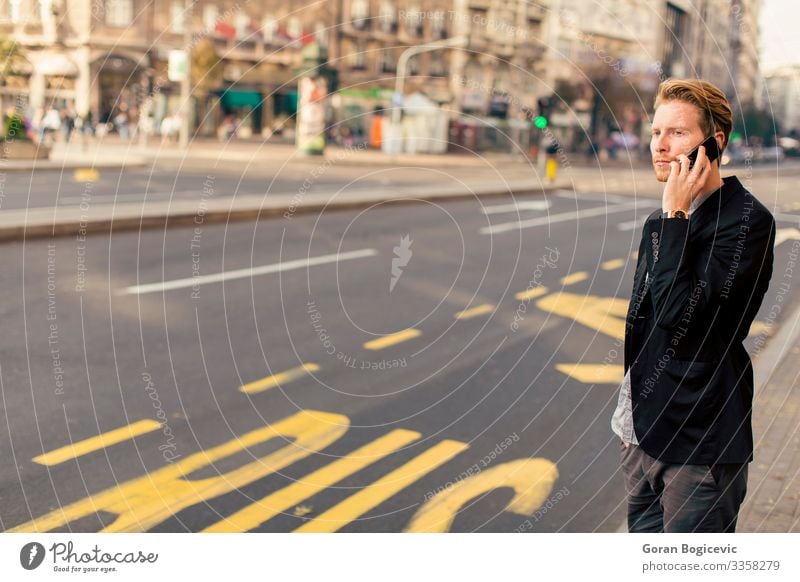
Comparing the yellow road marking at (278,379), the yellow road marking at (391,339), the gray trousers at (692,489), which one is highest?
the gray trousers at (692,489)

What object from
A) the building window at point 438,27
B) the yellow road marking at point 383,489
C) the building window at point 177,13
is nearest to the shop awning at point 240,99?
the building window at point 177,13

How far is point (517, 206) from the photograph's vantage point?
23.1 meters

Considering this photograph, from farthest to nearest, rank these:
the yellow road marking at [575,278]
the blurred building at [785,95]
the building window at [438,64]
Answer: the building window at [438,64] → the yellow road marking at [575,278] → the blurred building at [785,95]

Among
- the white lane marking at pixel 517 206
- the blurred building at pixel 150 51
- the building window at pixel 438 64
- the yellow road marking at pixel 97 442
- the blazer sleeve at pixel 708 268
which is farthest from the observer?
the building window at pixel 438 64

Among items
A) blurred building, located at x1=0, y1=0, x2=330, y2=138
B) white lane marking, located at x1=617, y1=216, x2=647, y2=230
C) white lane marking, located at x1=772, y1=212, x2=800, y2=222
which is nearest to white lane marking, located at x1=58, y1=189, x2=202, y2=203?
white lane marking, located at x1=617, y1=216, x2=647, y2=230

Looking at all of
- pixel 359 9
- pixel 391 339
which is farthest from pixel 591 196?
pixel 359 9

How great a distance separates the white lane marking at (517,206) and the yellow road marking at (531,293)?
9.04 metres

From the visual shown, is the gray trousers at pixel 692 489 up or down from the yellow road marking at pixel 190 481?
up

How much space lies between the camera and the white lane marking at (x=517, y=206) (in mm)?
21906

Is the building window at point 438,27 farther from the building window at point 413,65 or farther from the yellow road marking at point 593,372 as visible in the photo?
the yellow road marking at point 593,372

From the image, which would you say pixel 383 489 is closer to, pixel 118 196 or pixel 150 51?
pixel 118 196

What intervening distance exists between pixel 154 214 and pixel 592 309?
809 cm

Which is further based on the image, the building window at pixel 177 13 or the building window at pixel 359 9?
the building window at pixel 177 13

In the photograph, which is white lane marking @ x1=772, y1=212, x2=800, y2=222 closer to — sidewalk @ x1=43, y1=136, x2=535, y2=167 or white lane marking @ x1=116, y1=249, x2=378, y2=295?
sidewalk @ x1=43, y1=136, x2=535, y2=167
